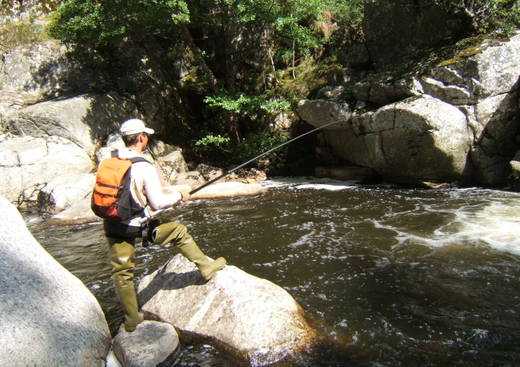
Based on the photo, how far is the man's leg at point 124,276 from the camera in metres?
3.69

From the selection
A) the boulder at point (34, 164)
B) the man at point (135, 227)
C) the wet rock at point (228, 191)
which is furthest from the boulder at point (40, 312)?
the boulder at point (34, 164)

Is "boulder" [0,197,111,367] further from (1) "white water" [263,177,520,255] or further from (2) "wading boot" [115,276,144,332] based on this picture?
(1) "white water" [263,177,520,255]

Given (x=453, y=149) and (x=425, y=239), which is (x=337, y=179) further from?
(x=425, y=239)

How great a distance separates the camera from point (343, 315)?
13.5ft

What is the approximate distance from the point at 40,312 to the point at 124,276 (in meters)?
0.80

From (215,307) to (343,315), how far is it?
1.45 meters

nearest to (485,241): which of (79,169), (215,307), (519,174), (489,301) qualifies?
(489,301)

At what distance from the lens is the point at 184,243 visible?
394cm

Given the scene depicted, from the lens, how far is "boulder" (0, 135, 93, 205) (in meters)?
11.9

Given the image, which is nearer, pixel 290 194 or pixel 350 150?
pixel 290 194

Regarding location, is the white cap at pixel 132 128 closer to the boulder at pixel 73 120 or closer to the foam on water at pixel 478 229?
the foam on water at pixel 478 229

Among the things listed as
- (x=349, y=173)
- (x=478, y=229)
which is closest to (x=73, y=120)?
(x=349, y=173)

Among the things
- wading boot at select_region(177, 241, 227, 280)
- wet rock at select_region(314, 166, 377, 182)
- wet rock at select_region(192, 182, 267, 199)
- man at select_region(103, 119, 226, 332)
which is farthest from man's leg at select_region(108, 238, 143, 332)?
wet rock at select_region(314, 166, 377, 182)

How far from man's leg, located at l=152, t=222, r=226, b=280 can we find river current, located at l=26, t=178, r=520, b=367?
821mm
